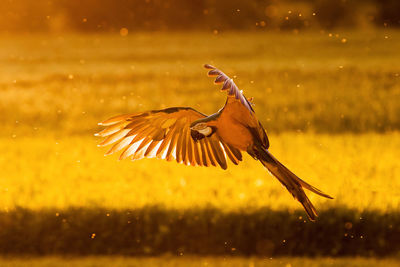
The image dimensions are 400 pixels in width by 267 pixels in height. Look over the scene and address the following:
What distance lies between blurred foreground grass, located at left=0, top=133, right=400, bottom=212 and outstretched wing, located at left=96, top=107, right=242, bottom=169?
1.37 metres

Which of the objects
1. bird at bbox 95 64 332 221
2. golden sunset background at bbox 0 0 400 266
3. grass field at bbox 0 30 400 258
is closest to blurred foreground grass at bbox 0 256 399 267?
golden sunset background at bbox 0 0 400 266

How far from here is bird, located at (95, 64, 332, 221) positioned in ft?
10.2

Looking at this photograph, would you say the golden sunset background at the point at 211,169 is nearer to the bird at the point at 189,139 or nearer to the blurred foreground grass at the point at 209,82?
the blurred foreground grass at the point at 209,82

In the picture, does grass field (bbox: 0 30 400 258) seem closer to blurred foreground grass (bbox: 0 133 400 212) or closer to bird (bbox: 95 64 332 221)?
blurred foreground grass (bbox: 0 133 400 212)

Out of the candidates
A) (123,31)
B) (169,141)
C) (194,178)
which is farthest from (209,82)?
(123,31)

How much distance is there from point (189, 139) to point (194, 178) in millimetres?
2100

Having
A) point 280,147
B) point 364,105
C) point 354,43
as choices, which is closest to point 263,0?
point 354,43

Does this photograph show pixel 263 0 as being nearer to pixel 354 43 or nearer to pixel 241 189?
pixel 354 43

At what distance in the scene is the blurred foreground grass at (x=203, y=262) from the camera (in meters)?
4.79

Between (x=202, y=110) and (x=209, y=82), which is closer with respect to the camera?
(x=202, y=110)

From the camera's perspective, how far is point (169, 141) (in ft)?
12.0

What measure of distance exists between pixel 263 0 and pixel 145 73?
782 cm

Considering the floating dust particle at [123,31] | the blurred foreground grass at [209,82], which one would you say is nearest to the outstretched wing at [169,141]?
the blurred foreground grass at [209,82]

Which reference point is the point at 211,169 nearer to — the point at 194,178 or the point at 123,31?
the point at 194,178
